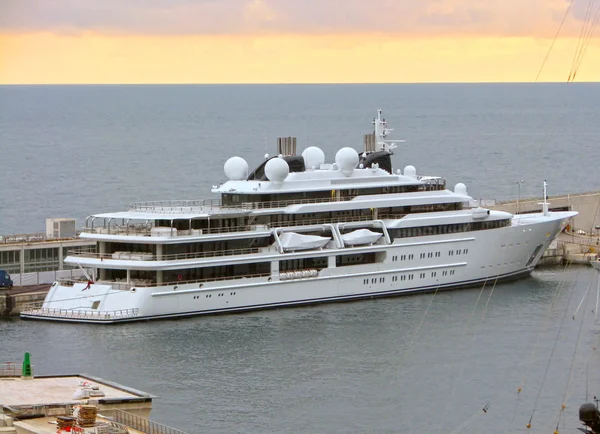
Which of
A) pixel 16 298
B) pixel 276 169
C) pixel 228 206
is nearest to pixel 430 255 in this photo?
pixel 276 169

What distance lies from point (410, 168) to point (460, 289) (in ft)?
19.0

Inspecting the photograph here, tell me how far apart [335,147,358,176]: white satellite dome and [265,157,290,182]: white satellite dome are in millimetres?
2663

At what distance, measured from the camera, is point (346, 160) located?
63.0 metres

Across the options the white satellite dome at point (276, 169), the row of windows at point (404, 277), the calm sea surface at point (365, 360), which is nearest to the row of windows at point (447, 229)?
the row of windows at point (404, 277)

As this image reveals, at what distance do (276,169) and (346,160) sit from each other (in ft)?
10.9

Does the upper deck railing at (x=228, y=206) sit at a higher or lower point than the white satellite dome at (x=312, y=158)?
lower

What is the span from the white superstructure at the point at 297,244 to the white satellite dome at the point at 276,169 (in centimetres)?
4

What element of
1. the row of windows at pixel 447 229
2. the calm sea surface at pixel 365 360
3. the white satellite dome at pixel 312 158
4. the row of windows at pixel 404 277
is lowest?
the calm sea surface at pixel 365 360

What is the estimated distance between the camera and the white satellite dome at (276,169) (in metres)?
61.2

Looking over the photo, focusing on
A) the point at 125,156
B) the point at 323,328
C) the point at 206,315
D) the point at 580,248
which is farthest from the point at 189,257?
the point at 125,156

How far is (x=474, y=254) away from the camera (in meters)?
65.1

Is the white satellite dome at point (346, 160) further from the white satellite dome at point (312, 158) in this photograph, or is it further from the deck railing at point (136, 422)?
the deck railing at point (136, 422)

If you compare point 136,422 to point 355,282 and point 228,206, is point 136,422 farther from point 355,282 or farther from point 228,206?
point 355,282

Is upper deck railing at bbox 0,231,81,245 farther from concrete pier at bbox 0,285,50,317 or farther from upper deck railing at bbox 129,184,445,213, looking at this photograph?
upper deck railing at bbox 129,184,445,213
